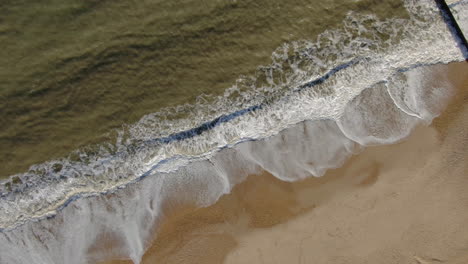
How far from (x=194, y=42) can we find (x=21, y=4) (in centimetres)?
360

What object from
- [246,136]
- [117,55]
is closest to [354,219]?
[246,136]

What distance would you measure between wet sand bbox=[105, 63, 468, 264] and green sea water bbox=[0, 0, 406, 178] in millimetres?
Result: 2561

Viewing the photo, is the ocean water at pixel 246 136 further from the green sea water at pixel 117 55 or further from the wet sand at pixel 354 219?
the wet sand at pixel 354 219

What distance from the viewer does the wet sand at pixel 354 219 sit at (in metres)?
5.66

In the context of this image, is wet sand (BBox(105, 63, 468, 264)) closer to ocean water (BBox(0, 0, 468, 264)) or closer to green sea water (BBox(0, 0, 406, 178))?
ocean water (BBox(0, 0, 468, 264))

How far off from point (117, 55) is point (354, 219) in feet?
18.8

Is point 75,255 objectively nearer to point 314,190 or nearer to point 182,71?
point 182,71

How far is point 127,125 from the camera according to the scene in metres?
6.21

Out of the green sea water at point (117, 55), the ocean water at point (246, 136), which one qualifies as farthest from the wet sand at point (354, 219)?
the green sea water at point (117, 55)

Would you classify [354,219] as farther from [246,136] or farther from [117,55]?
[117,55]

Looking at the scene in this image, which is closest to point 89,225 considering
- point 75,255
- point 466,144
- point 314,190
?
point 75,255

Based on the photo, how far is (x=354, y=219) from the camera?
18.5 feet

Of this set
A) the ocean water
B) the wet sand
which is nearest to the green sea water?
the ocean water

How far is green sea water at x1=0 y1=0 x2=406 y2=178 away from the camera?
6156 mm
